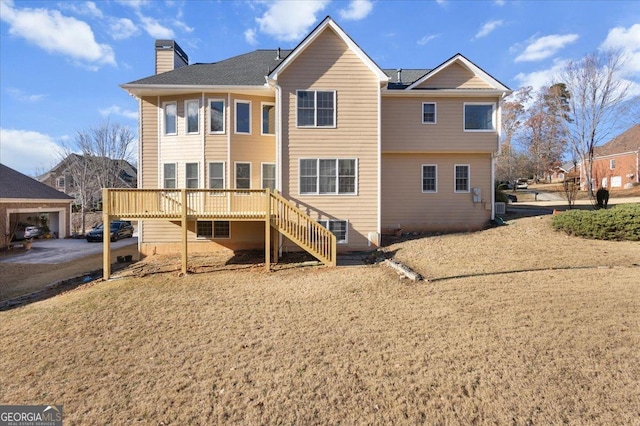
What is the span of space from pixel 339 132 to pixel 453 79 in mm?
6522

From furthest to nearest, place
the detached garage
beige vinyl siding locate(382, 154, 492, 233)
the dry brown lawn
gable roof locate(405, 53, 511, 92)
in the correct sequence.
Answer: the detached garage → beige vinyl siding locate(382, 154, 492, 233) → gable roof locate(405, 53, 511, 92) → the dry brown lawn

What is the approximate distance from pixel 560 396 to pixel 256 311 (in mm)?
5522

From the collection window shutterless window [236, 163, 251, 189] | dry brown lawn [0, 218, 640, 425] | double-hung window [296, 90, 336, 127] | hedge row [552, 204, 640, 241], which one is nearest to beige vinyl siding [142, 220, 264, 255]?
window shutterless window [236, 163, 251, 189]

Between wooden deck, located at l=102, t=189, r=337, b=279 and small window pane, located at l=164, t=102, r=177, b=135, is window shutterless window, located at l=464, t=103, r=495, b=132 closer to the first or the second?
wooden deck, located at l=102, t=189, r=337, b=279

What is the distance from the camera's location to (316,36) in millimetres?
12539

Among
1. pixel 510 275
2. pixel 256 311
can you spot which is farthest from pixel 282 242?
pixel 510 275

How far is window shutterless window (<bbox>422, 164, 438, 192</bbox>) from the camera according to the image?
50.5 ft

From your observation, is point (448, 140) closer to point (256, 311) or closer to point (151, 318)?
point (256, 311)

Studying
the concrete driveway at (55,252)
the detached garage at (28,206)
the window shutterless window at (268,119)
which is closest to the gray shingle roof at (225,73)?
the window shutterless window at (268,119)

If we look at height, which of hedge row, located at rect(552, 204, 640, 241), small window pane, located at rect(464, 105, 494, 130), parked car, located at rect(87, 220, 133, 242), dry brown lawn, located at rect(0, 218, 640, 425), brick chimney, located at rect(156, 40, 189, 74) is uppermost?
brick chimney, located at rect(156, 40, 189, 74)

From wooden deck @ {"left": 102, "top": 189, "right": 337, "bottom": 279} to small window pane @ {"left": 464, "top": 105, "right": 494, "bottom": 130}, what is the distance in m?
9.20

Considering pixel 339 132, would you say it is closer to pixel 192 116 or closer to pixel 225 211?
pixel 225 211

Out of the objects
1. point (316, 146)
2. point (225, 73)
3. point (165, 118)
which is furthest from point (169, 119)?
point (316, 146)

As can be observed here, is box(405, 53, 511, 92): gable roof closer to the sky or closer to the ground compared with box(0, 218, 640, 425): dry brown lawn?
closer to the sky
